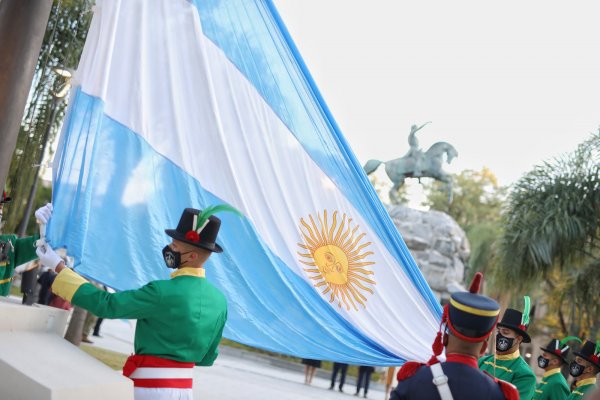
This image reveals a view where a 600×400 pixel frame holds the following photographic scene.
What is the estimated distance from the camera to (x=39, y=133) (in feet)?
44.7

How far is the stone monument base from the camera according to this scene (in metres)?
2.88

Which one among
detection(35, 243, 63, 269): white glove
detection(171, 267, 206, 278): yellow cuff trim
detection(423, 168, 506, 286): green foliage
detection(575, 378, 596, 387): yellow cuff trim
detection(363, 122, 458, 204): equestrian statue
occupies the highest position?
detection(423, 168, 506, 286): green foliage

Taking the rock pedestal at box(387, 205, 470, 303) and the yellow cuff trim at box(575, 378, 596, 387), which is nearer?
the yellow cuff trim at box(575, 378, 596, 387)

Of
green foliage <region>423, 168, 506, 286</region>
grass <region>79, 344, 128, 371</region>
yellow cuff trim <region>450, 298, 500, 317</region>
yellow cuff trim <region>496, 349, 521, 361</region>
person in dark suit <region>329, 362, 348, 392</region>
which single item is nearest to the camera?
yellow cuff trim <region>450, 298, 500, 317</region>

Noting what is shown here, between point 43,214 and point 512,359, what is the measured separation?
479 centimetres

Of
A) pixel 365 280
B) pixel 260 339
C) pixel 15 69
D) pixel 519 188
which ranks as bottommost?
pixel 260 339

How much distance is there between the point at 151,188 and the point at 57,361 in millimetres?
2278

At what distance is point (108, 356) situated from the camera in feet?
46.2

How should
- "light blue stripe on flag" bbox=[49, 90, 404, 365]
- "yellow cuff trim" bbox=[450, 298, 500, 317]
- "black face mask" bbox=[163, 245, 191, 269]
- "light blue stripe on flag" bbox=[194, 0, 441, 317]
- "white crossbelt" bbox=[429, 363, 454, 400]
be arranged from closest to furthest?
"white crossbelt" bbox=[429, 363, 454, 400] → "yellow cuff trim" bbox=[450, 298, 500, 317] → "black face mask" bbox=[163, 245, 191, 269] → "light blue stripe on flag" bbox=[49, 90, 404, 365] → "light blue stripe on flag" bbox=[194, 0, 441, 317]

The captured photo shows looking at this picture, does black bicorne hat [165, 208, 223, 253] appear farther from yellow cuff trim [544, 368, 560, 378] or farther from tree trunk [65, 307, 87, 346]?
tree trunk [65, 307, 87, 346]

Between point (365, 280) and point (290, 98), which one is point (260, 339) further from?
point (290, 98)

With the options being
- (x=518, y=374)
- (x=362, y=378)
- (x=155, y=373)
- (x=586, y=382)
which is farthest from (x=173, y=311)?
(x=362, y=378)

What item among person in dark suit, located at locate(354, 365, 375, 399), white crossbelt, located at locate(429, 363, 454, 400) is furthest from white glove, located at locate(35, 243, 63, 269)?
person in dark suit, located at locate(354, 365, 375, 399)

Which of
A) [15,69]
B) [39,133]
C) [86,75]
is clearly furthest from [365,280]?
[39,133]
